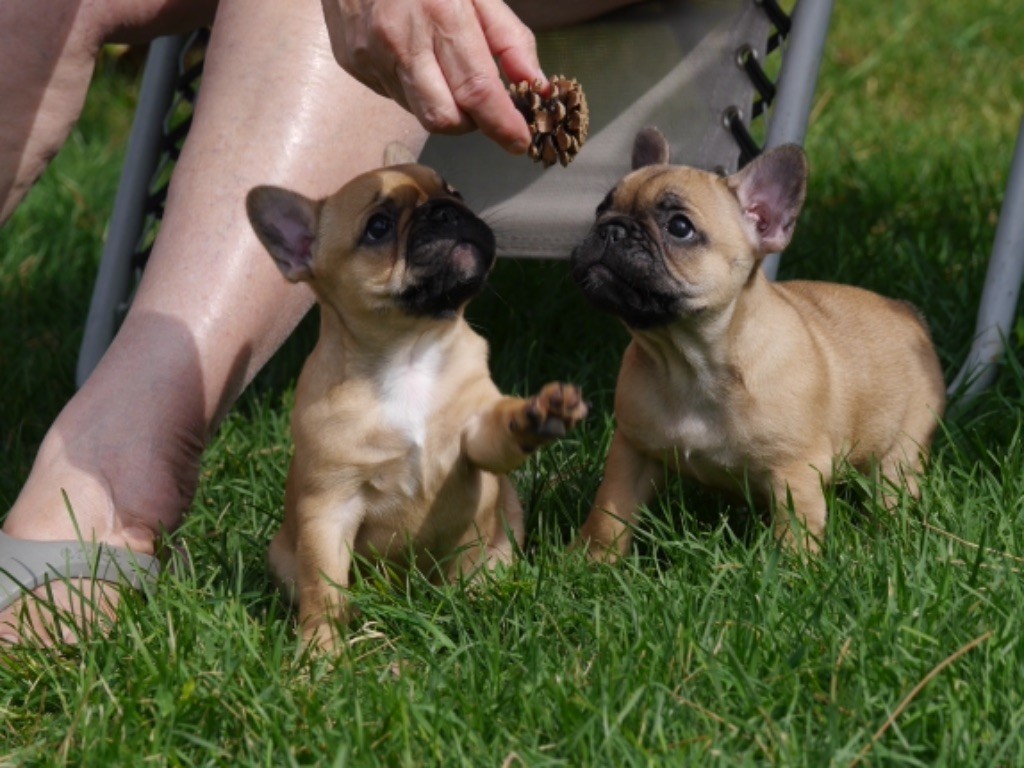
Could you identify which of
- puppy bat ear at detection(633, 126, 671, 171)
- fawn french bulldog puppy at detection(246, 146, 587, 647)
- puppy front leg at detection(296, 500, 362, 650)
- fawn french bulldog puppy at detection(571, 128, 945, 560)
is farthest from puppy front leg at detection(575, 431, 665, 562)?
puppy bat ear at detection(633, 126, 671, 171)

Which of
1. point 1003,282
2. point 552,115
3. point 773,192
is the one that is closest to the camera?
point 552,115

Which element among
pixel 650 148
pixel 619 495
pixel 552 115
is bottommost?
pixel 619 495

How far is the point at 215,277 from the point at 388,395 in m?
0.44

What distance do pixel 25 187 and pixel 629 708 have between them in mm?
1632

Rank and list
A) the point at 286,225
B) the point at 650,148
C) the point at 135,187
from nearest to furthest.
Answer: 1. the point at 286,225
2. the point at 650,148
3. the point at 135,187

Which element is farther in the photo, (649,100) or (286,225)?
(649,100)

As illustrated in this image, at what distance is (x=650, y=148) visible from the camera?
2.71m

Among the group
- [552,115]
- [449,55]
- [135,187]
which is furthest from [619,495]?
[135,187]

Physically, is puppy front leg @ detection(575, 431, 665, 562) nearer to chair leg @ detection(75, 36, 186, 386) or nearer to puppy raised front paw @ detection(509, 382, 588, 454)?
puppy raised front paw @ detection(509, 382, 588, 454)

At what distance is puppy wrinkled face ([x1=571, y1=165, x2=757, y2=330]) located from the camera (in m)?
2.45

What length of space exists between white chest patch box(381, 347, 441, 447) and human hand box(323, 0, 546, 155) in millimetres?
390

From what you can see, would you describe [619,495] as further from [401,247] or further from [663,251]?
[401,247]

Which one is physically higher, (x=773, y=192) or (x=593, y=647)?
(x=773, y=192)

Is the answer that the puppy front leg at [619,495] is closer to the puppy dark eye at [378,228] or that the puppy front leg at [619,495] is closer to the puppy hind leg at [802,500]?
the puppy hind leg at [802,500]
